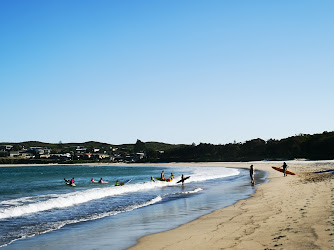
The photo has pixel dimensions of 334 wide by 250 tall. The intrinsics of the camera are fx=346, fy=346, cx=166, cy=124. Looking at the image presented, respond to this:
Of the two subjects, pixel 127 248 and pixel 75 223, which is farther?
pixel 75 223

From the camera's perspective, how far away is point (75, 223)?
540 inches

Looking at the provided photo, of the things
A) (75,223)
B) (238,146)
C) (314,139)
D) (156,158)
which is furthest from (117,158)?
(75,223)

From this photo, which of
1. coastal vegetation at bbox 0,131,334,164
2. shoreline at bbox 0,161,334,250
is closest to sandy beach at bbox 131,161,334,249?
shoreline at bbox 0,161,334,250

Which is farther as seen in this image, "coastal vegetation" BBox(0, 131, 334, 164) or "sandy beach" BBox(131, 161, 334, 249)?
"coastal vegetation" BBox(0, 131, 334, 164)

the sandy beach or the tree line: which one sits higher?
the tree line

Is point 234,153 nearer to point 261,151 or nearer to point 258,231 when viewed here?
point 261,151

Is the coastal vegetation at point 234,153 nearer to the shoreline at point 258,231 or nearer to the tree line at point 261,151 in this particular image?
the tree line at point 261,151

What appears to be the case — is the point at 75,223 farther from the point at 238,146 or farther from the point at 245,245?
the point at 238,146

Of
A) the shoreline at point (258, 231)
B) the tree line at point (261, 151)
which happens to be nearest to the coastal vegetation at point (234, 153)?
the tree line at point (261, 151)

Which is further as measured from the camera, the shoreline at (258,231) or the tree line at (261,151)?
the tree line at (261,151)

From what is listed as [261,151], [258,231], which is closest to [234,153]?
[261,151]

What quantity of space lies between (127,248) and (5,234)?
533 cm

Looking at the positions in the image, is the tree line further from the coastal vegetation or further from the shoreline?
the shoreline

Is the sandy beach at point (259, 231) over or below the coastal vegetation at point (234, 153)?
below
